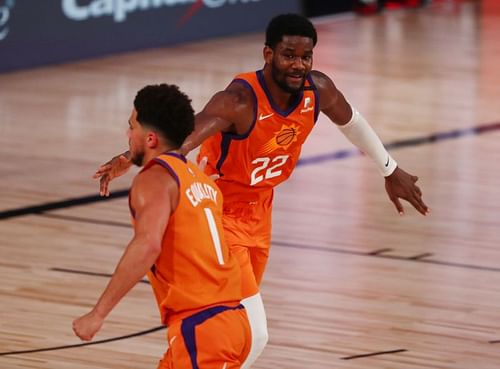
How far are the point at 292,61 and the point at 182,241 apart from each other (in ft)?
4.06

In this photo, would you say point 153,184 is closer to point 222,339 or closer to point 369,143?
point 222,339

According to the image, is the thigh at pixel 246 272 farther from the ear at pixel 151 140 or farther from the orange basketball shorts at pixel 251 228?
the ear at pixel 151 140

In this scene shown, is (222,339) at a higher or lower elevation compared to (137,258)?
lower

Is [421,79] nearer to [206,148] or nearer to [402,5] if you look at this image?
[402,5]

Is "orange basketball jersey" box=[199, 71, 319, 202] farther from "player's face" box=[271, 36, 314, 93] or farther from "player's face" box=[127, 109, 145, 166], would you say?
"player's face" box=[127, 109, 145, 166]

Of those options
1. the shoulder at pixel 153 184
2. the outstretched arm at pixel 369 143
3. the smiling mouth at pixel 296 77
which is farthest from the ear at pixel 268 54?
the shoulder at pixel 153 184

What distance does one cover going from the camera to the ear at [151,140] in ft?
14.8

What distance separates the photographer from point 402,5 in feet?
69.6

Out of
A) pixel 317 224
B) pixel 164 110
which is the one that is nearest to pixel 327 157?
pixel 317 224

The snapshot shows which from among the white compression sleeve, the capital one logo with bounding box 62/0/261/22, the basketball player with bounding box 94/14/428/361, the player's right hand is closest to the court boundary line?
the white compression sleeve

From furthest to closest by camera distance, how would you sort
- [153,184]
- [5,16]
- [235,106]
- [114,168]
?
[5,16] < [235,106] < [114,168] < [153,184]

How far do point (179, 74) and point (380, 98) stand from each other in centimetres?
225

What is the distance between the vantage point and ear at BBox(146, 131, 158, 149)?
4512mm

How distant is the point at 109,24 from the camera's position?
15.9 m
